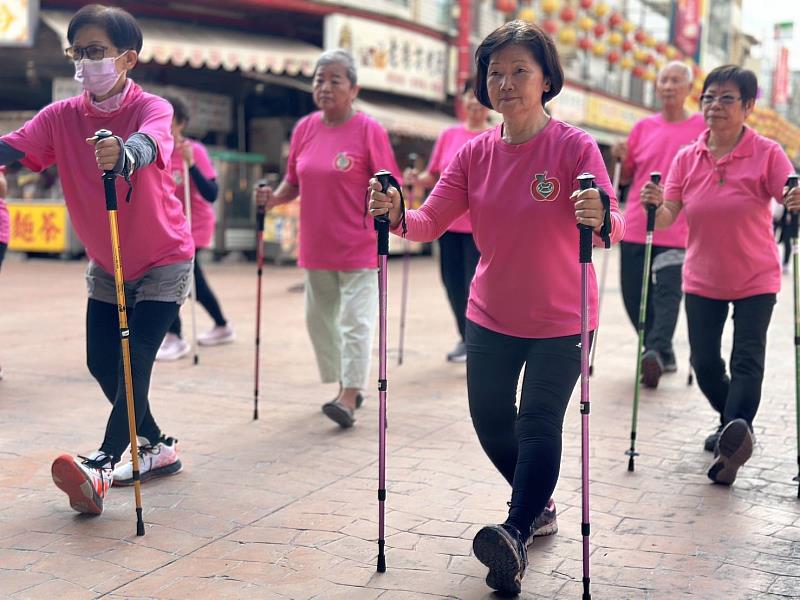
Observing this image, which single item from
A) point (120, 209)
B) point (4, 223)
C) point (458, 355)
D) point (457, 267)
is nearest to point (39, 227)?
point (4, 223)

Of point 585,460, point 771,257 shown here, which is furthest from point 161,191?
point 771,257

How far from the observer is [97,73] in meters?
3.89

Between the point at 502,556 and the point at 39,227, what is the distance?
50.1 ft

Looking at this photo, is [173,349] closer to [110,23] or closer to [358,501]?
[358,501]

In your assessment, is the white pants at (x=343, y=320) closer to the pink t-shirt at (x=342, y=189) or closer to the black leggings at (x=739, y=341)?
the pink t-shirt at (x=342, y=189)

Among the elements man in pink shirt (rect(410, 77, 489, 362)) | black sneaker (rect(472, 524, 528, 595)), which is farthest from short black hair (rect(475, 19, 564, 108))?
man in pink shirt (rect(410, 77, 489, 362))

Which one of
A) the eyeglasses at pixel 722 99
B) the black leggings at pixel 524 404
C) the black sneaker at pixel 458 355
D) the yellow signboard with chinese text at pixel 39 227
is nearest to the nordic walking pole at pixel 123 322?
the black leggings at pixel 524 404

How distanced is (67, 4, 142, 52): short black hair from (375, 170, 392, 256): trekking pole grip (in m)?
1.39

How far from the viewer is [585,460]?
125 inches

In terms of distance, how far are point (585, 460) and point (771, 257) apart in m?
2.02

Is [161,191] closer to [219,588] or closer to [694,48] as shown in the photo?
[219,588]

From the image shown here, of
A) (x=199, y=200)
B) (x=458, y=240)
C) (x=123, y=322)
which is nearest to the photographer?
(x=123, y=322)

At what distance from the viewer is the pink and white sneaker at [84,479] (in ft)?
12.4

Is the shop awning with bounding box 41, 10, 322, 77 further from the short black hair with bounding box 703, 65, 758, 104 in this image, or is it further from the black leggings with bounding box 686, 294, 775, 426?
the black leggings with bounding box 686, 294, 775, 426
